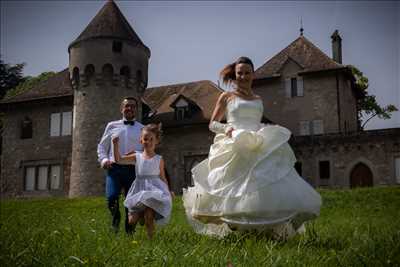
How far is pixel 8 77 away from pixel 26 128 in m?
17.0

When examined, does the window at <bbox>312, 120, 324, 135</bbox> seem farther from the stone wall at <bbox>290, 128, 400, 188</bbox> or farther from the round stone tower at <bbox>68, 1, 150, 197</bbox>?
the round stone tower at <bbox>68, 1, 150, 197</bbox>

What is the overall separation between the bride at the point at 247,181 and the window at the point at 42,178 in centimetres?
2614

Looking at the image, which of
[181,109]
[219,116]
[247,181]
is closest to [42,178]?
[181,109]

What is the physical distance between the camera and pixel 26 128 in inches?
1286

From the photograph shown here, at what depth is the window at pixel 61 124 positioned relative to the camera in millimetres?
31044

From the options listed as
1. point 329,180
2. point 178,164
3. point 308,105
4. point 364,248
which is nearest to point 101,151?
point 364,248

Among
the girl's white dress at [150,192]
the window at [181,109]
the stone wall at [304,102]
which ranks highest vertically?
the stone wall at [304,102]

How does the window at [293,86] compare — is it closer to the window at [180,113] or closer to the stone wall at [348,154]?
the stone wall at [348,154]

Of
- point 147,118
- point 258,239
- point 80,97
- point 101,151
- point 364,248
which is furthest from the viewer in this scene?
point 147,118

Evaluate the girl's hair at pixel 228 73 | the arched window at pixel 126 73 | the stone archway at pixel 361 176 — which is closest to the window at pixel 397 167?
the stone archway at pixel 361 176

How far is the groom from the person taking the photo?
21.8ft

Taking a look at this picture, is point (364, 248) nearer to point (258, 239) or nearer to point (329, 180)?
point (258, 239)

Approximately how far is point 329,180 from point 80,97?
15.5 meters

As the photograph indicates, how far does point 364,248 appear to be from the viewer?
4.20m
